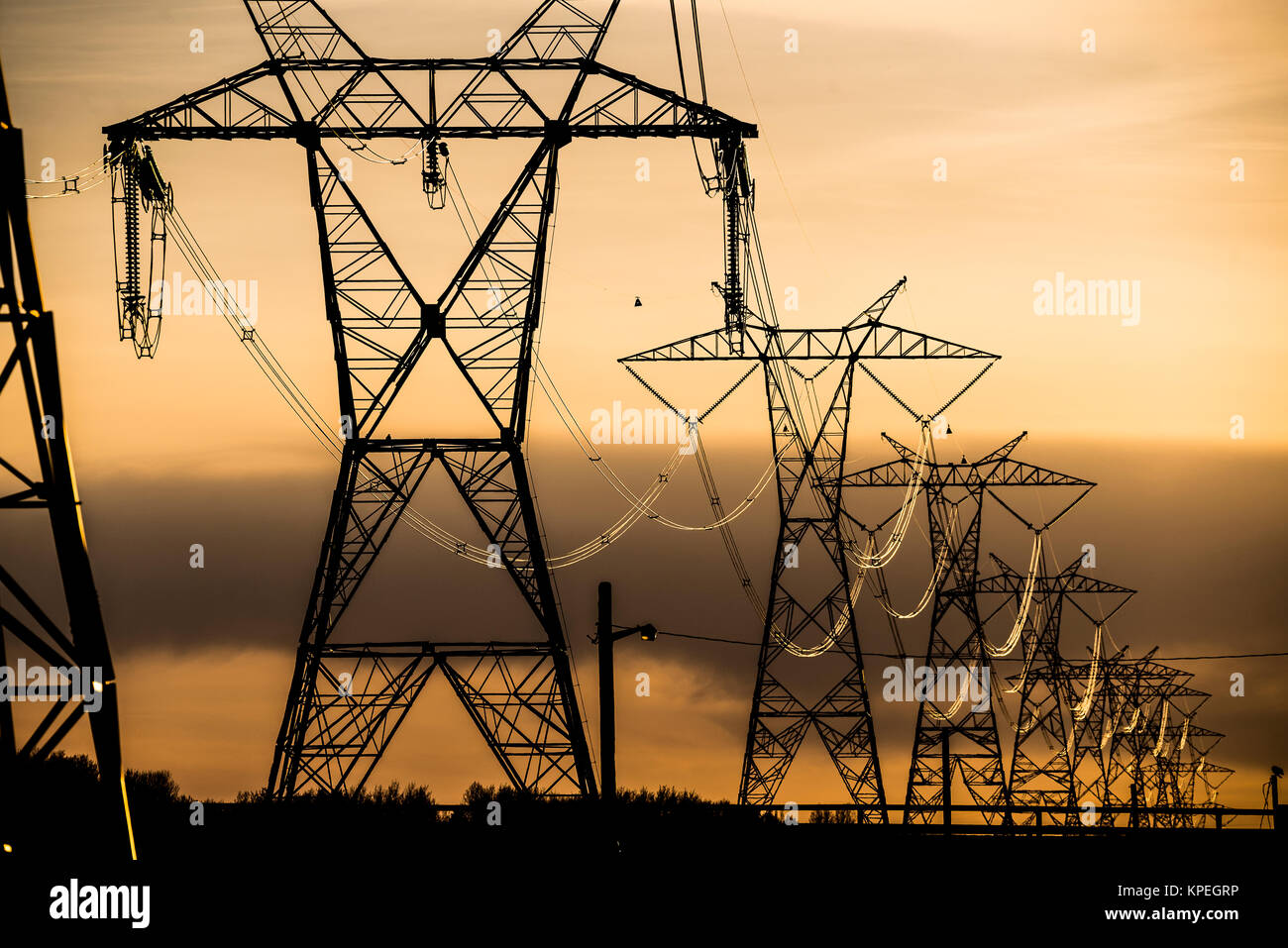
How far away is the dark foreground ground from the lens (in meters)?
32.1

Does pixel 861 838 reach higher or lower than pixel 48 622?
lower

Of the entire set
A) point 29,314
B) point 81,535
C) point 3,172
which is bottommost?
point 81,535

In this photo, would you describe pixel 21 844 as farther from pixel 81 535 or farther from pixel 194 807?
pixel 194 807
